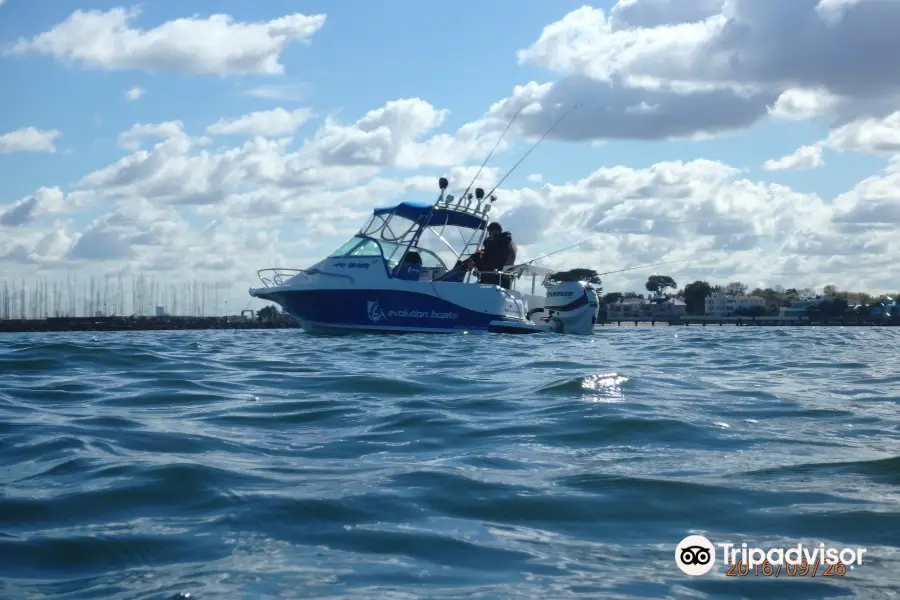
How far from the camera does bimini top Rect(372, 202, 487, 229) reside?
838 inches

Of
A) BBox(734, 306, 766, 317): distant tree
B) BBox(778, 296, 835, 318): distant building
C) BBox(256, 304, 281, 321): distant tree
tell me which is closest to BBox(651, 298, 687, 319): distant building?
BBox(734, 306, 766, 317): distant tree

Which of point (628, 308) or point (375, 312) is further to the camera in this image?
point (628, 308)

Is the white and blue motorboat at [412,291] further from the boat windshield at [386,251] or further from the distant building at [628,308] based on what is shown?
the distant building at [628,308]

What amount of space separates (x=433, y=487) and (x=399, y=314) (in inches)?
659

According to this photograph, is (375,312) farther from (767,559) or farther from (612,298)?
(612,298)

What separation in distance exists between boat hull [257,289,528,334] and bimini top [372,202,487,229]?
1915 millimetres

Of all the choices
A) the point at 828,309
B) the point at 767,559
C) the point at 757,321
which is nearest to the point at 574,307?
the point at 767,559

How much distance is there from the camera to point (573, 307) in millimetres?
21641

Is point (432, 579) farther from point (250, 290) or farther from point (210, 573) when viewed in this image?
point (250, 290)

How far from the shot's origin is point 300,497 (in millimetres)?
3789

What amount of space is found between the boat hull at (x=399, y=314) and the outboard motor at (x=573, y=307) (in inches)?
44.7

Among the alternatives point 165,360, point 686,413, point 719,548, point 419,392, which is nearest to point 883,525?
point 719,548

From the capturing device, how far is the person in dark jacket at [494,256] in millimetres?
21625

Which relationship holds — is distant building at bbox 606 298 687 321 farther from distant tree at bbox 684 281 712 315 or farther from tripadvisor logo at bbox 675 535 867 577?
tripadvisor logo at bbox 675 535 867 577
